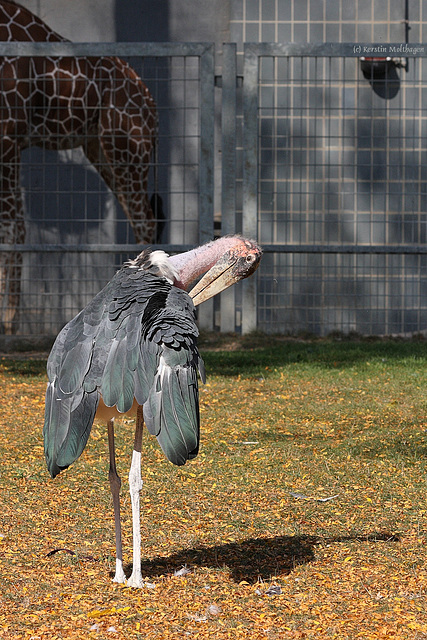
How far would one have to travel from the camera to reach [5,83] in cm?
1066

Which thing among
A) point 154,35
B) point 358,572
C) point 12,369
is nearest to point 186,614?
point 358,572

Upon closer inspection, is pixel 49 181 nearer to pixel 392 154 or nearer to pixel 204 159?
pixel 204 159

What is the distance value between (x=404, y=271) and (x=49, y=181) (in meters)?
4.83

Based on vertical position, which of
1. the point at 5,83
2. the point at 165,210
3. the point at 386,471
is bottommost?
the point at 386,471

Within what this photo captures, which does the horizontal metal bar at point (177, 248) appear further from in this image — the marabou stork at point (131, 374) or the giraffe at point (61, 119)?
the marabou stork at point (131, 374)

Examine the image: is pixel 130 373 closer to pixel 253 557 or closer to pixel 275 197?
pixel 253 557

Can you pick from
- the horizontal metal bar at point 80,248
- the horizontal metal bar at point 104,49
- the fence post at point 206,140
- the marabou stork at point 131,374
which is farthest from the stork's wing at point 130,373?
the horizontal metal bar at point 104,49

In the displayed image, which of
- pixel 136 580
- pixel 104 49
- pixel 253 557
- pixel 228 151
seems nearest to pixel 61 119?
pixel 104 49

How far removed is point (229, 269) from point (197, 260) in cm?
16

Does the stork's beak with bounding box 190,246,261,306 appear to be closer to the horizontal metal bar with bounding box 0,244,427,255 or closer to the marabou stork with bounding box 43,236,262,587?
the marabou stork with bounding box 43,236,262,587

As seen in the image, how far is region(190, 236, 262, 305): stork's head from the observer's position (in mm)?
4246

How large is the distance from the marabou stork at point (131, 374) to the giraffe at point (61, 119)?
7117 millimetres

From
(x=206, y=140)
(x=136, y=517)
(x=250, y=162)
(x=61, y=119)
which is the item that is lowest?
(x=136, y=517)

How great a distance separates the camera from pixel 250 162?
10.3 meters
